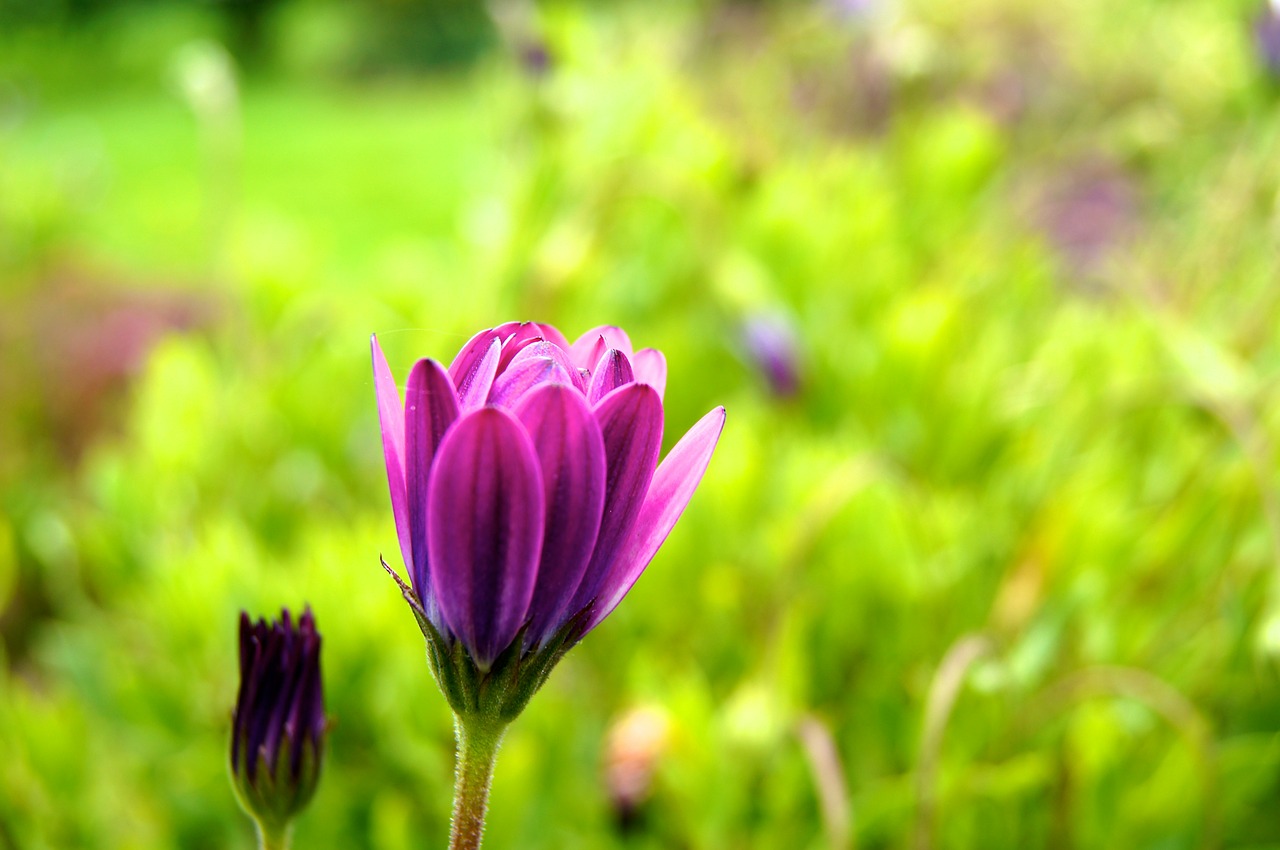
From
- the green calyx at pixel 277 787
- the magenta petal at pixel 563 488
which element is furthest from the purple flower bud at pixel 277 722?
the magenta petal at pixel 563 488

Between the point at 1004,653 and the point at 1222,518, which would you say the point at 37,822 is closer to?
the point at 1004,653

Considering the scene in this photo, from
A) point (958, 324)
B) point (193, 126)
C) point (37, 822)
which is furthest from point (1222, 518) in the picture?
point (193, 126)

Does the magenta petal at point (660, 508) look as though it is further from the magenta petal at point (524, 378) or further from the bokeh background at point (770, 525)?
the bokeh background at point (770, 525)

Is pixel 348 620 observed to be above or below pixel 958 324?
below

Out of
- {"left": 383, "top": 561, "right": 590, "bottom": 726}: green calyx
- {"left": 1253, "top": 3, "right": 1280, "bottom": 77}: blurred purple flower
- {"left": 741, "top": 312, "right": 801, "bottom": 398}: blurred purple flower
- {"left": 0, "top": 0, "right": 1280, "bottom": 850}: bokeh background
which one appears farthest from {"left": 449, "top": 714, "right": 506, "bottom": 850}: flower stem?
{"left": 1253, "top": 3, "right": 1280, "bottom": 77}: blurred purple flower

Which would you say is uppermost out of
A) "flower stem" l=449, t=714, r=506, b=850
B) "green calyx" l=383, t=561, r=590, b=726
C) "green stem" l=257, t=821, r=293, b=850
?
"green calyx" l=383, t=561, r=590, b=726

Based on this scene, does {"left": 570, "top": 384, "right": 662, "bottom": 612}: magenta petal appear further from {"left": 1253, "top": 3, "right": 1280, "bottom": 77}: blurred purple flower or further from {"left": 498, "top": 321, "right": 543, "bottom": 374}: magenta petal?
{"left": 1253, "top": 3, "right": 1280, "bottom": 77}: blurred purple flower
